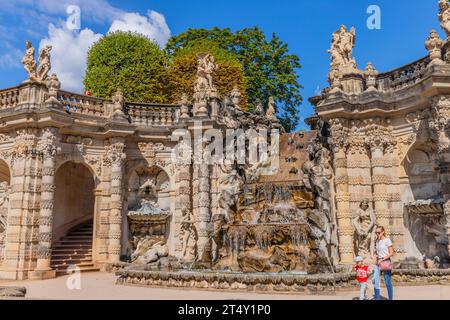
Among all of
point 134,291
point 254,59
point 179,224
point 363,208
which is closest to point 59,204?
point 179,224

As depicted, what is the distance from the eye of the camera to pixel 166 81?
28641 mm

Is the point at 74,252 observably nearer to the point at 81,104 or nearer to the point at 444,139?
the point at 81,104

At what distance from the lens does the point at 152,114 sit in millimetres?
19703

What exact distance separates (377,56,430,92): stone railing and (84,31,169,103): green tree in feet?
52.1

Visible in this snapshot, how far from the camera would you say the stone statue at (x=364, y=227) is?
47.4ft

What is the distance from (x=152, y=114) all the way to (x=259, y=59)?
14873mm

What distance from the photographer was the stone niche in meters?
18.5

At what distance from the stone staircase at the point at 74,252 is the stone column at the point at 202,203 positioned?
14.9 feet

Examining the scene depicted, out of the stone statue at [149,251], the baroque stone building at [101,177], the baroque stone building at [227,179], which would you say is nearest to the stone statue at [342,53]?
the baroque stone building at [227,179]

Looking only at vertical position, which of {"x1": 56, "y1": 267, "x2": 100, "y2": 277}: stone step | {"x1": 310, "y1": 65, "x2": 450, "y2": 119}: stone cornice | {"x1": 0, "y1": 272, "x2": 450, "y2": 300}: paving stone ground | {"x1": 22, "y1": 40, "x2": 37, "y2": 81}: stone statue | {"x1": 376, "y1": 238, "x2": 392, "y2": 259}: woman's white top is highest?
{"x1": 22, "y1": 40, "x2": 37, "y2": 81}: stone statue

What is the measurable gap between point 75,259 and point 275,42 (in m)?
22.6

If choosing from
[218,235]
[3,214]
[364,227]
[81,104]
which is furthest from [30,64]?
[364,227]

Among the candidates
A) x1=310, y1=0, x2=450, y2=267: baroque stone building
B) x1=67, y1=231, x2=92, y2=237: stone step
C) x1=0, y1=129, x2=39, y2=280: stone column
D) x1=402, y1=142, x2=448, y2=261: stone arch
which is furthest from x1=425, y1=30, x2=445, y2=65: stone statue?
x1=67, y1=231, x2=92, y2=237: stone step

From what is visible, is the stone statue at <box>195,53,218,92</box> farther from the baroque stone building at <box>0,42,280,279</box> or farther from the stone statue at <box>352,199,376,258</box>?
the stone statue at <box>352,199,376,258</box>
